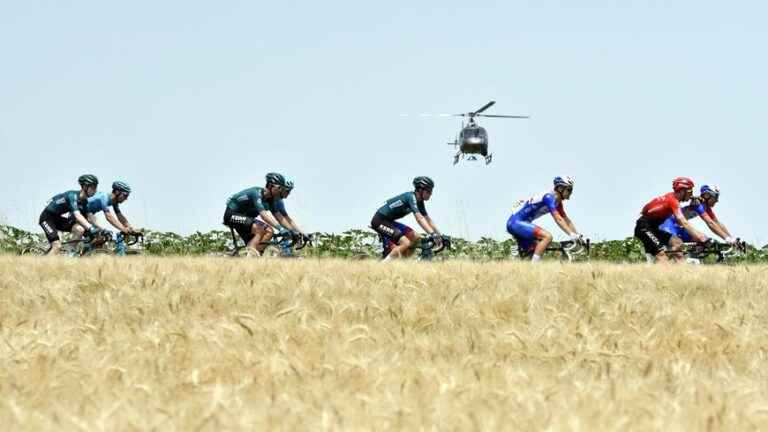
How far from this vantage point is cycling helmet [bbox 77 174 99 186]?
72.7ft

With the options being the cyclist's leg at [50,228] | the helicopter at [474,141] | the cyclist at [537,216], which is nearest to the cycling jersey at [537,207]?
the cyclist at [537,216]

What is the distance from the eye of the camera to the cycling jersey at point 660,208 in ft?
69.4

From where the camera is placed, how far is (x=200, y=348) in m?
8.17

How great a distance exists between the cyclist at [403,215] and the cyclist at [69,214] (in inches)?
200

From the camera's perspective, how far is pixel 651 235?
21.5 m

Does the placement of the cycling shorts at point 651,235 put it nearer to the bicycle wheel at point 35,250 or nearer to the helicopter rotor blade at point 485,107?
the bicycle wheel at point 35,250

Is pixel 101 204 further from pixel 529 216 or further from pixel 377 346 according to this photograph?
pixel 377 346

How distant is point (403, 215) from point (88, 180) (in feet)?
18.4

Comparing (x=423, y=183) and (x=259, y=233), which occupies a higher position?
(x=423, y=183)

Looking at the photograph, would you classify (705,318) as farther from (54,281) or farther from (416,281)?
(54,281)

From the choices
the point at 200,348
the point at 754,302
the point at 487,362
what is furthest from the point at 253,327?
the point at 754,302

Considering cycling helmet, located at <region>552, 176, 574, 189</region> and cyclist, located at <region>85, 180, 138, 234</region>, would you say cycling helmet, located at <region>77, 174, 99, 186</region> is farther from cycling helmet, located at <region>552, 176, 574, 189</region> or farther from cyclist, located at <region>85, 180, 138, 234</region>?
cycling helmet, located at <region>552, 176, 574, 189</region>

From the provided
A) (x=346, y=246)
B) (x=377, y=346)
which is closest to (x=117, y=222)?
(x=346, y=246)

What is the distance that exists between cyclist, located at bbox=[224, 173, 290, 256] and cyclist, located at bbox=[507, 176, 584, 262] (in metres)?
3.95
